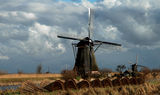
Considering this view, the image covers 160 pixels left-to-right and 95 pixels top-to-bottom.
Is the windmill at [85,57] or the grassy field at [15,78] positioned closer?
the grassy field at [15,78]

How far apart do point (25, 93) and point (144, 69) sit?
44.3 meters

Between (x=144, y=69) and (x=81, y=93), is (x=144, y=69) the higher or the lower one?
the lower one

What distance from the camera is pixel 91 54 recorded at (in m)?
41.2

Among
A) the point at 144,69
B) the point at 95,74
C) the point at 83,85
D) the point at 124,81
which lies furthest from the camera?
the point at 144,69

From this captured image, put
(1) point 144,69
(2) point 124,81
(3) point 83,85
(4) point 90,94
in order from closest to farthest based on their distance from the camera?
(4) point 90,94, (3) point 83,85, (2) point 124,81, (1) point 144,69

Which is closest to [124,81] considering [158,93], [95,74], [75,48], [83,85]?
[83,85]

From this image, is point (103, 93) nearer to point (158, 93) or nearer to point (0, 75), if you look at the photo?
point (158, 93)

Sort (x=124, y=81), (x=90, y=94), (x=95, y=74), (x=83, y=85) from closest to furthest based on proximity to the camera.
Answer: (x=90, y=94) < (x=83, y=85) < (x=124, y=81) < (x=95, y=74)

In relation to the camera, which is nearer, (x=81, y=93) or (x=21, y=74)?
(x=81, y=93)

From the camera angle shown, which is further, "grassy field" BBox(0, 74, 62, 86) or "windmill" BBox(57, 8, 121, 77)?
"windmill" BBox(57, 8, 121, 77)

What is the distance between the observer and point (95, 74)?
4012 centimetres

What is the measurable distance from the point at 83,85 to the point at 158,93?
5.72m

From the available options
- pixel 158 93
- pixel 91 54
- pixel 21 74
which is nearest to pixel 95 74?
pixel 91 54

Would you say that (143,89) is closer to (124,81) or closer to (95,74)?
(124,81)
